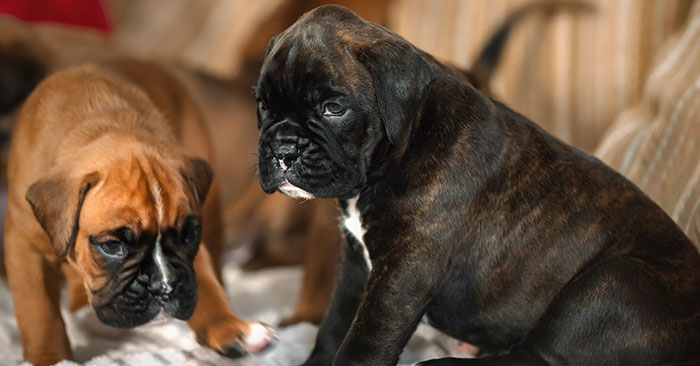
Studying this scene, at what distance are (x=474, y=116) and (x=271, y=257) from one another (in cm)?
173

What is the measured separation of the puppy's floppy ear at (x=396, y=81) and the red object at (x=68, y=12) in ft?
8.05

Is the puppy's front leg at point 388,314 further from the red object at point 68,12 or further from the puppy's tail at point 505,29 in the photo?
the red object at point 68,12

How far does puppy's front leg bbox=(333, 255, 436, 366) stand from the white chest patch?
131 millimetres

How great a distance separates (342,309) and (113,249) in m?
0.59

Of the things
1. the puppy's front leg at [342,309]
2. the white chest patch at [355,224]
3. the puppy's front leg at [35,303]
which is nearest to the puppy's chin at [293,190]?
the white chest patch at [355,224]

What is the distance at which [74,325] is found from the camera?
249 centimetres

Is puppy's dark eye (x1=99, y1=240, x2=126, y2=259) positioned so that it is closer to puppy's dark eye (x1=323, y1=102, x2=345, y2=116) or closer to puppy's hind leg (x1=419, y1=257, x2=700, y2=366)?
puppy's dark eye (x1=323, y1=102, x2=345, y2=116)

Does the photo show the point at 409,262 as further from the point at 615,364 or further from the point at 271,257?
the point at 271,257

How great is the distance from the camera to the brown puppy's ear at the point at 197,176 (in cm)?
218

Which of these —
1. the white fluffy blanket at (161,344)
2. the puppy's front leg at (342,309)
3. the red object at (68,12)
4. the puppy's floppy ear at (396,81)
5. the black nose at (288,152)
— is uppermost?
the puppy's floppy ear at (396,81)

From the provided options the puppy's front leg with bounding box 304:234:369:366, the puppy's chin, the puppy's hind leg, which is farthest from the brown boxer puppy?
the puppy's hind leg

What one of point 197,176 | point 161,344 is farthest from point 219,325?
point 197,176

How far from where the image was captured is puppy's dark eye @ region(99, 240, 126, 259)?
6.67ft

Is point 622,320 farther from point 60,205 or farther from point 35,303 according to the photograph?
point 35,303
